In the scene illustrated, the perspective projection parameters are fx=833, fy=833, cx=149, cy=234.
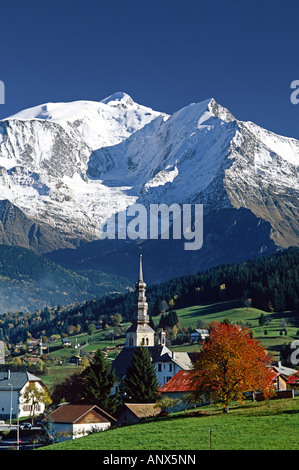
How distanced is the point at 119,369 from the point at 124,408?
6687 cm

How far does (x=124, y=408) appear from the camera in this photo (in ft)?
361

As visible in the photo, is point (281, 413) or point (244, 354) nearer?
point (281, 413)

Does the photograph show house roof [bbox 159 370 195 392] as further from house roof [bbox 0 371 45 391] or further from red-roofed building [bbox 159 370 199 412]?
house roof [bbox 0 371 45 391]

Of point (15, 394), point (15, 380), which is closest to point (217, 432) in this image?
point (15, 394)

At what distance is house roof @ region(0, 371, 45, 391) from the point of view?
179 metres

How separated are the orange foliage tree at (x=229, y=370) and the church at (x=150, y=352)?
6250 centimetres

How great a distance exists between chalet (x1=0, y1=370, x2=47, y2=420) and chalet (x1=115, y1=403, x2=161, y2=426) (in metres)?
59.4

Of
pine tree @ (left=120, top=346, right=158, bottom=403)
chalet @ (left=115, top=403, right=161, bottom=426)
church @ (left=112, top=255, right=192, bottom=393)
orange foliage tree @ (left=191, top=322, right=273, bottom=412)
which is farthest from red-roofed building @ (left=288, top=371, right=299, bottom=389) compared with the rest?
church @ (left=112, top=255, right=192, bottom=393)

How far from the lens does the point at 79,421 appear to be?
105 metres

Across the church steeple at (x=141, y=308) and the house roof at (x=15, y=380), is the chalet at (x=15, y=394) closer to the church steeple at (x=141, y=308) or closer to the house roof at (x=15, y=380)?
the house roof at (x=15, y=380)

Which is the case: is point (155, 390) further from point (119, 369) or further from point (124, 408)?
point (119, 369)
